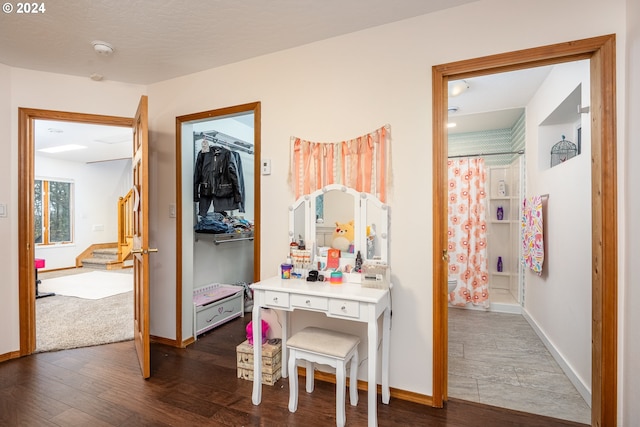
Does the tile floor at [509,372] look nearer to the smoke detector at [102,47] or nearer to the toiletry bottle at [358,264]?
the toiletry bottle at [358,264]

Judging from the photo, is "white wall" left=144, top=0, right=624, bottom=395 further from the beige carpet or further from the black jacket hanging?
the beige carpet

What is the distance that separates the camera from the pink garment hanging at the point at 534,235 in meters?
2.89

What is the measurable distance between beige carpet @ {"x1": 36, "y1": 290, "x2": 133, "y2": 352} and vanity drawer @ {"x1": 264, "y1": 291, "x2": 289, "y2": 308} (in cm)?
194

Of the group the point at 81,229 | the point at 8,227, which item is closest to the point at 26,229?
the point at 8,227

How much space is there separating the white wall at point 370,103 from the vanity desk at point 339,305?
0.41 feet

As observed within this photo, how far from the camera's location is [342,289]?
75.1 inches

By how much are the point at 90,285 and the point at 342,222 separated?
5164 millimetres

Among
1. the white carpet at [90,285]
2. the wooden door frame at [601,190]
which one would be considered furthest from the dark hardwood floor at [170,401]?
the white carpet at [90,285]

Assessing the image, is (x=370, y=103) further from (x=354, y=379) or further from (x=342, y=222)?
(x=354, y=379)

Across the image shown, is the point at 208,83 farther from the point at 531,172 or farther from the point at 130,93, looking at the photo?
the point at 531,172

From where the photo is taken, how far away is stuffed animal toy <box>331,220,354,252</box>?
2.17 metres

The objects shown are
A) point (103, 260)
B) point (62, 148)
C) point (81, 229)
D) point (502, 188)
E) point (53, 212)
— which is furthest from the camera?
point (81, 229)

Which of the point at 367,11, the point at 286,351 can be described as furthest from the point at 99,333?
the point at 367,11

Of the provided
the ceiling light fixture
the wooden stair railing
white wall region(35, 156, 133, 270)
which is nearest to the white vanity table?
the ceiling light fixture
